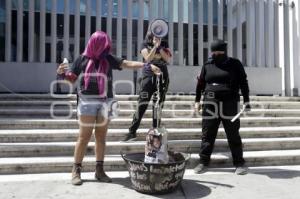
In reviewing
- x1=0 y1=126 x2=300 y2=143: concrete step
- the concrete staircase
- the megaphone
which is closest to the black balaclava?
the megaphone

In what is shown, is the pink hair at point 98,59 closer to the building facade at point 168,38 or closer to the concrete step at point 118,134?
the concrete step at point 118,134

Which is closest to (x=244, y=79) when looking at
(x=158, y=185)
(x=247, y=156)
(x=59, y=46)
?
(x=247, y=156)

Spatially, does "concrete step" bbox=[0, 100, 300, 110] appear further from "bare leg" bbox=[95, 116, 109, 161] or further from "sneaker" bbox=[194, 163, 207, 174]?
"bare leg" bbox=[95, 116, 109, 161]

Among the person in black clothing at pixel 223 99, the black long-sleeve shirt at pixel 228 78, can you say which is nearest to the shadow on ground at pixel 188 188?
the person in black clothing at pixel 223 99

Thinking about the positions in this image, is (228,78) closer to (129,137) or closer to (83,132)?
(129,137)

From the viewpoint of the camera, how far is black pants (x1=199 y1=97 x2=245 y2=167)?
213 inches

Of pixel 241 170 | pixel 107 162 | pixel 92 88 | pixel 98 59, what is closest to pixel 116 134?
pixel 107 162

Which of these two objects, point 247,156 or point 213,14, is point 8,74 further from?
point 247,156

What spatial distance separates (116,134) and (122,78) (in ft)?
11.6

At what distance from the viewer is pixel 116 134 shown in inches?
244

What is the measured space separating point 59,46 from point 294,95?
17.8 ft

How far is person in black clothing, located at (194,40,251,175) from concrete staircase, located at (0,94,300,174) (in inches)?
14.0

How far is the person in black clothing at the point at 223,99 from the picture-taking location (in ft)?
17.7

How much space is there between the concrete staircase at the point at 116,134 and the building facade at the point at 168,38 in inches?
65.5
